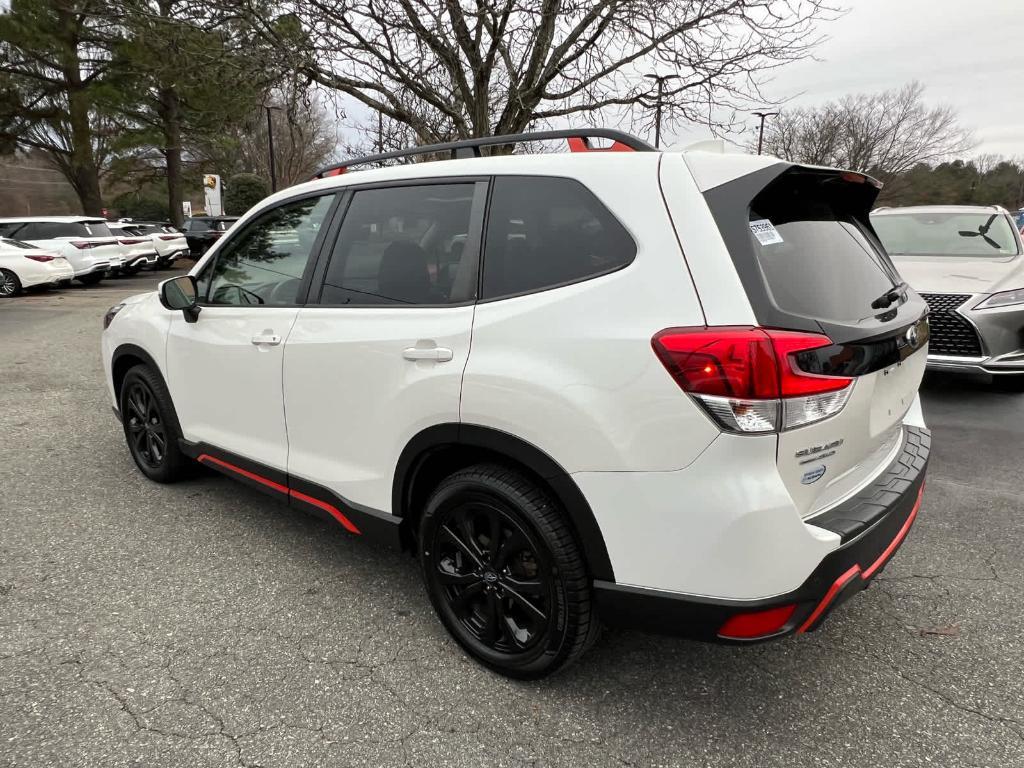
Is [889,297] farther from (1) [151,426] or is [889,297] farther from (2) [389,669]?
(1) [151,426]

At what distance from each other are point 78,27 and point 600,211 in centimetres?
2627

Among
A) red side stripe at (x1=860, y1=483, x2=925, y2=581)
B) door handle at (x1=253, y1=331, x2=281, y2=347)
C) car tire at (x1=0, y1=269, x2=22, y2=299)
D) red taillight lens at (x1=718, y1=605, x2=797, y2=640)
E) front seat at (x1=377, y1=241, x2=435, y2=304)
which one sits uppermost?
front seat at (x1=377, y1=241, x2=435, y2=304)

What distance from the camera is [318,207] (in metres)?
2.94

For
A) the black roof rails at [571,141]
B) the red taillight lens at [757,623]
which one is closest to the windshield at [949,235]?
the black roof rails at [571,141]

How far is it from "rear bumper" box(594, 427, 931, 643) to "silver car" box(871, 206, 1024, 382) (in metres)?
3.91

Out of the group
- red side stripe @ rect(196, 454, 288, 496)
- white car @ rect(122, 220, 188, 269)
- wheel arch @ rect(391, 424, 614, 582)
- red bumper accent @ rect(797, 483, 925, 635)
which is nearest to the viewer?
red bumper accent @ rect(797, 483, 925, 635)

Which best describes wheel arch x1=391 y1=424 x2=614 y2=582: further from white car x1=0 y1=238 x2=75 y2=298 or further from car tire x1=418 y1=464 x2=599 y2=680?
white car x1=0 y1=238 x2=75 y2=298

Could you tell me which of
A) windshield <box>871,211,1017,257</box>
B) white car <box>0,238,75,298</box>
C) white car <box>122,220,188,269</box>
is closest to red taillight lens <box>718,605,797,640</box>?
windshield <box>871,211,1017,257</box>

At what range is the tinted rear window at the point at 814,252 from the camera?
1892 millimetres

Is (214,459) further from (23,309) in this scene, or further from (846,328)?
(23,309)

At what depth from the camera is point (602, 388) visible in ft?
6.03

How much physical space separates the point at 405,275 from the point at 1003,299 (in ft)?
16.6

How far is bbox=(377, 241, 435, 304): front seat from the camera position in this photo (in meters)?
2.42

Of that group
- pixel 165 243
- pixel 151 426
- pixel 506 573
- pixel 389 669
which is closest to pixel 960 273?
pixel 506 573
